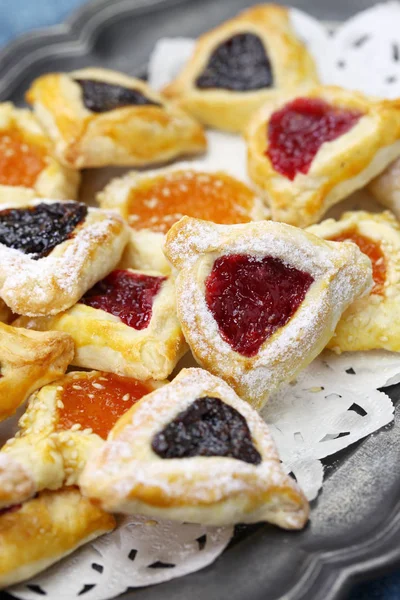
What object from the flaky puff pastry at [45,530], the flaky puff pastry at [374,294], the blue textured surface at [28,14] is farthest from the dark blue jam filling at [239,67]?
the flaky puff pastry at [45,530]

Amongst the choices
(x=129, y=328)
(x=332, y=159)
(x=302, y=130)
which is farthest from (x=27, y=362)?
(x=302, y=130)

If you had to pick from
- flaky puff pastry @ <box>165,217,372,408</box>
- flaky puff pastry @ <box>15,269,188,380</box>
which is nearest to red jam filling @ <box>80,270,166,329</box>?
flaky puff pastry @ <box>15,269,188,380</box>

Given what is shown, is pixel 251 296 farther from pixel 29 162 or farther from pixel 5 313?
pixel 29 162

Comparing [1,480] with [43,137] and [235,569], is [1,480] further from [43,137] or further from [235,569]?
[43,137]

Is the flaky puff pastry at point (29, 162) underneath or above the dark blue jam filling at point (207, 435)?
above

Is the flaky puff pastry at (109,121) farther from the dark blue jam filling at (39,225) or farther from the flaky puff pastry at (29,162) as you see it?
the dark blue jam filling at (39,225)

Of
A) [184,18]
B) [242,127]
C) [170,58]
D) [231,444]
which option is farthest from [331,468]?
[184,18]
